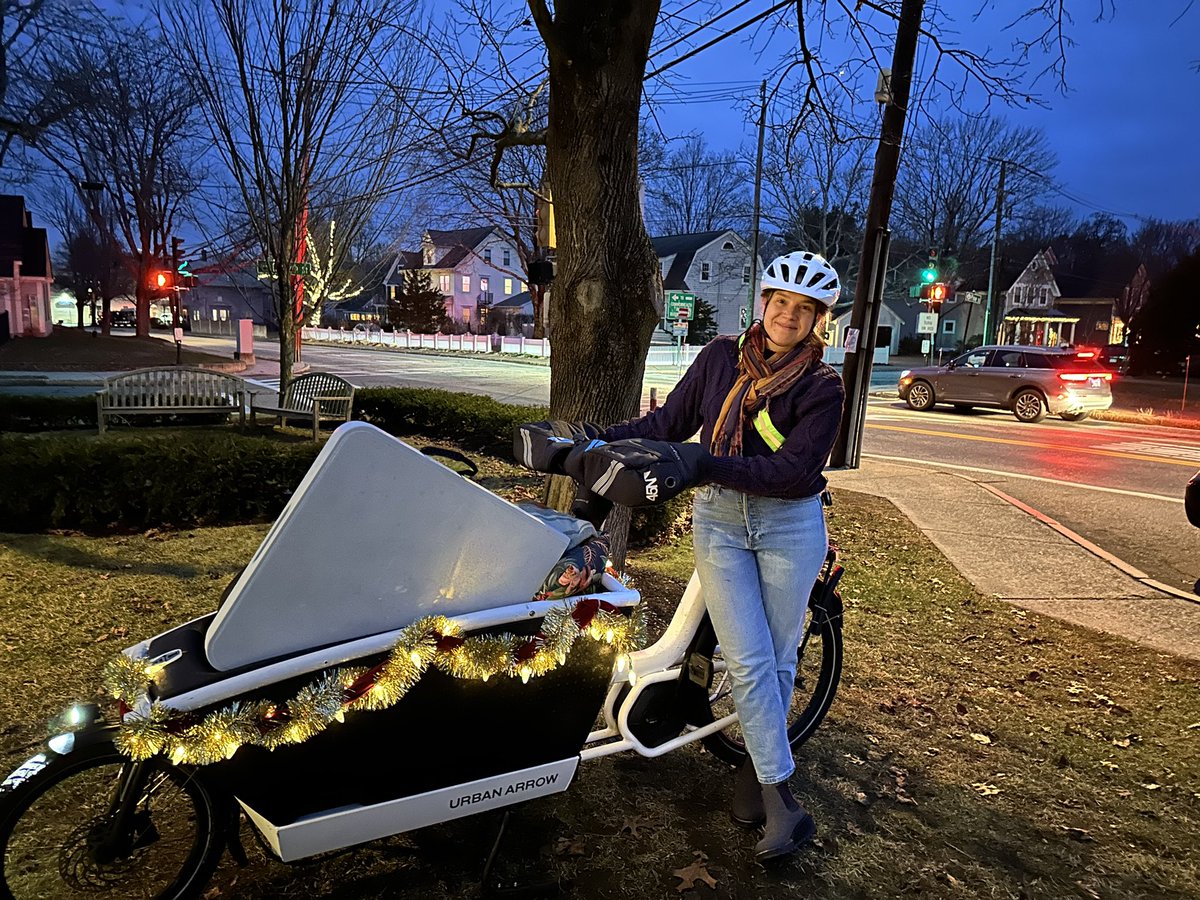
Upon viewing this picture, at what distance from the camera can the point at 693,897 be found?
2.63m

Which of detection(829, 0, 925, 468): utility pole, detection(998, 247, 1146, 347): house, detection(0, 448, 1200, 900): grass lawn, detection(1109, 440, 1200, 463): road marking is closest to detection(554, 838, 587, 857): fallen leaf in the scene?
detection(0, 448, 1200, 900): grass lawn

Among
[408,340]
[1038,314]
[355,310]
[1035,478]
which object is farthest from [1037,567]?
[355,310]

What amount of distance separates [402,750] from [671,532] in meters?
4.90

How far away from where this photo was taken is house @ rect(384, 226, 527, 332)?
228ft

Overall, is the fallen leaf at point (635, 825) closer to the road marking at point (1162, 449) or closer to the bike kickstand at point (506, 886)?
the bike kickstand at point (506, 886)

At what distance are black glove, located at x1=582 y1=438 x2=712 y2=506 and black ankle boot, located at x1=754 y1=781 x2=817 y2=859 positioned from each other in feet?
4.19

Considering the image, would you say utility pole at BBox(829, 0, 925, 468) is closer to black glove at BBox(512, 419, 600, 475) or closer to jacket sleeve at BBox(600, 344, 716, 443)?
jacket sleeve at BBox(600, 344, 716, 443)

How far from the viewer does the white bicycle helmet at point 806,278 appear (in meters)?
2.61

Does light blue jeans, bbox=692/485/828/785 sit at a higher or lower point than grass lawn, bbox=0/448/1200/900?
higher

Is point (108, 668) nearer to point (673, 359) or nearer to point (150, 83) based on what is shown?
point (150, 83)

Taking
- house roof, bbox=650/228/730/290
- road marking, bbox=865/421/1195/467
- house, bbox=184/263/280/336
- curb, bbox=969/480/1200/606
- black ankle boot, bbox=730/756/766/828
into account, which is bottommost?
black ankle boot, bbox=730/756/766/828

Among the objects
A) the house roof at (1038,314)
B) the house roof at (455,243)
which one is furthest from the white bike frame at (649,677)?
the house roof at (455,243)

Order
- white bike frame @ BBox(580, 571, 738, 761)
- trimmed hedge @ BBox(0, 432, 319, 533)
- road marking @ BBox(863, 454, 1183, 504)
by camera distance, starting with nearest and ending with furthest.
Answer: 1. white bike frame @ BBox(580, 571, 738, 761)
2. trimmed hedge @ BBox(0, 432, 319, 533)
3. road marking @ BBox(863, 454, 1183, 504)

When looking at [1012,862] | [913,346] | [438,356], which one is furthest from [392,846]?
[913,346]
